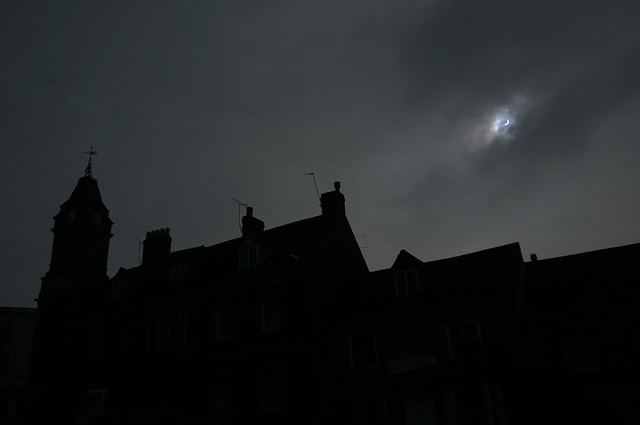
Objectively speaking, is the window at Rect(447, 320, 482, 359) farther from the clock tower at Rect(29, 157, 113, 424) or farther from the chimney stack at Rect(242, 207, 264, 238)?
the clock tower at Rect(29, 157, 113, 424)

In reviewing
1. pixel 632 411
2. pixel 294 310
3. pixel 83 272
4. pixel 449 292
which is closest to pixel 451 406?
pixel 449 292

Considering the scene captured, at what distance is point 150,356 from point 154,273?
5933 millimetres

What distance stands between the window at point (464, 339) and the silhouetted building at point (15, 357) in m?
29.9

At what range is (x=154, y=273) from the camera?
4091 centimetres

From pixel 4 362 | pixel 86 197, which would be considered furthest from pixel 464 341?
pixel 4 362

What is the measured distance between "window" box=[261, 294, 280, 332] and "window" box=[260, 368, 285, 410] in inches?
89.3

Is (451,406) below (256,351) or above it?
below

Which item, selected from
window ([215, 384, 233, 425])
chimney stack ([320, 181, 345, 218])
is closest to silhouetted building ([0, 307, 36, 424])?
window ([215, 384, 233, 425])

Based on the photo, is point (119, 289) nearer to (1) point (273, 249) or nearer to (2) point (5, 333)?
(2) point (5, 333)

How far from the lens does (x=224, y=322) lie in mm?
35312

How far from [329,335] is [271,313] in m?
3.58

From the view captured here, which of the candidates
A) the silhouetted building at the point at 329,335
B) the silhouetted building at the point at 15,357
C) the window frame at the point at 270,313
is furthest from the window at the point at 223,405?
the silhouetted building at the point at 15,357

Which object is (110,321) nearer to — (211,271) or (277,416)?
(211,271)

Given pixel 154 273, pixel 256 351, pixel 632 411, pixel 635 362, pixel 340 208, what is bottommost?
pixel 632 411
